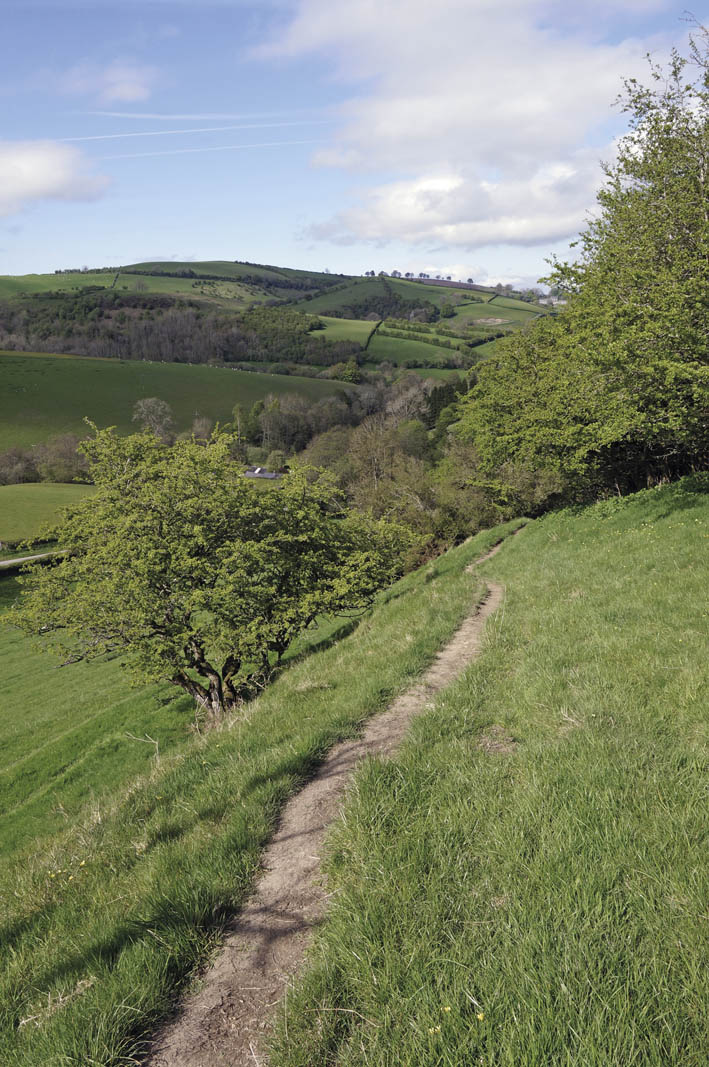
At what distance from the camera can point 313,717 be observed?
24.9ft

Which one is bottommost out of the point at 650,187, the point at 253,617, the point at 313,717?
the point at 253,617

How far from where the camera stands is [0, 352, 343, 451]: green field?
425 feet

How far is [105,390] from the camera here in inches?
5886

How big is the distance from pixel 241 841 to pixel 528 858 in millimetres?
2533

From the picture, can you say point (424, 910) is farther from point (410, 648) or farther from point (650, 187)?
point (650, 187)

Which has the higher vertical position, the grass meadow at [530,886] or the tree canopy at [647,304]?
the tree canopy at [647,304]

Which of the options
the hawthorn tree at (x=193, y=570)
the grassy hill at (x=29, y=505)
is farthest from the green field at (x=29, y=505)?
the hawthorn tree at (x=193, y=570)

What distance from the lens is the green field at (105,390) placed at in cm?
12962

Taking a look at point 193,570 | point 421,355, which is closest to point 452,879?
point 193,570

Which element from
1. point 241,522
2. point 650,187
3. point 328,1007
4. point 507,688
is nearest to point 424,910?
point 328,1007

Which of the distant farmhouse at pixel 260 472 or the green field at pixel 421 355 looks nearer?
the distant farmhouse at pixel 260 472

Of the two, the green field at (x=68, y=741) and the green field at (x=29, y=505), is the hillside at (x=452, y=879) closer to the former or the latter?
the green field at (x=68, y=741)

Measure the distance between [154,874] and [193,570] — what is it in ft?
48.4

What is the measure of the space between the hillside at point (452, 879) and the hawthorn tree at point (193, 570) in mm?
10486
